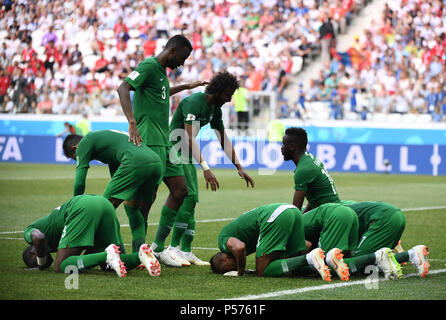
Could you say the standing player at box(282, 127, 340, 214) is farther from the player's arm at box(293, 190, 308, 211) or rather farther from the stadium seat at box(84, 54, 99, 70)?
the stadium seat at box(84, 54, 99, 70)

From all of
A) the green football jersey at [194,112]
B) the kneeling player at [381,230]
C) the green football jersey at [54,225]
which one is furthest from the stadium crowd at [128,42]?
the green football jersey at [54,225]

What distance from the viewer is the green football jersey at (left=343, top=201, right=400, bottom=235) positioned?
7988 millimetres


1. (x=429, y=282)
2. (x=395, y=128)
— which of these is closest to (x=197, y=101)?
(x=429, y=282)

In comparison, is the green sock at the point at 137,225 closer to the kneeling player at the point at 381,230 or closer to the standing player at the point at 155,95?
the standing player at the point at 155,95

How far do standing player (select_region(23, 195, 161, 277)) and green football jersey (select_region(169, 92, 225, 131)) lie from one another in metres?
1.80

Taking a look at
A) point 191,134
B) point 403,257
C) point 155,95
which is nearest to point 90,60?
point 191,134

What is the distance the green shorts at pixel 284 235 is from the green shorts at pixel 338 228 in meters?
0.22

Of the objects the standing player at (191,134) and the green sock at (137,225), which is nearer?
the green sock at (137,225)

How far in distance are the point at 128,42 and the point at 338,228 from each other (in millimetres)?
24347

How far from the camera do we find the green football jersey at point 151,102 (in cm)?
849

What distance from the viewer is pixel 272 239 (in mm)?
7527

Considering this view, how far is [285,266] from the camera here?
295 inches

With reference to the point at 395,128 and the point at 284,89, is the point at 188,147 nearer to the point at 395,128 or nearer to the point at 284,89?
the point at 395,128

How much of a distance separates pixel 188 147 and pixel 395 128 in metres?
17.0
